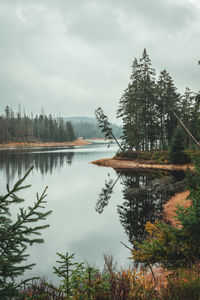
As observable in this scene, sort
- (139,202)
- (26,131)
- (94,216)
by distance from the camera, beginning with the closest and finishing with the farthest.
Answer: (94,216)
(139,202)
(26,131)

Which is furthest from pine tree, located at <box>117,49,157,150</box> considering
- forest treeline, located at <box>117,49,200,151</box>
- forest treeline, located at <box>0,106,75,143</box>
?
forest treeline, located at <box>0,106,75,143</box>

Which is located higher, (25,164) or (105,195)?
(25,164)

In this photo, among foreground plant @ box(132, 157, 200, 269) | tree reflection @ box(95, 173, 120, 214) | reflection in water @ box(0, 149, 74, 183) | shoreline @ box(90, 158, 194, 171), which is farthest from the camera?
shoreline @ box(90, 158, 194, 171)

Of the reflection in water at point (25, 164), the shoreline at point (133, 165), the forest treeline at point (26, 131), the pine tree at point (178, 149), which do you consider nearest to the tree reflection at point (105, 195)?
the reflection in water at point (25, 164)

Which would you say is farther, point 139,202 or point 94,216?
point 139,202

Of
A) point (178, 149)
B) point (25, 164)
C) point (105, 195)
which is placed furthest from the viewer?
point (25, 164)

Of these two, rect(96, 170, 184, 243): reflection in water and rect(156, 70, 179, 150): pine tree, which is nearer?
rect(96, 170, 184, 243): reflection in water

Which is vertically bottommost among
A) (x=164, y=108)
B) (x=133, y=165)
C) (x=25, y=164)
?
(x=133, y=165)

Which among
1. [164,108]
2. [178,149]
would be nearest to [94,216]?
[178,149]

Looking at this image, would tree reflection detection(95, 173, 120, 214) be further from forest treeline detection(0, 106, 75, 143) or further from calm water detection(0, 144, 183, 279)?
forest treeline detection(0, 106, 75, 143)

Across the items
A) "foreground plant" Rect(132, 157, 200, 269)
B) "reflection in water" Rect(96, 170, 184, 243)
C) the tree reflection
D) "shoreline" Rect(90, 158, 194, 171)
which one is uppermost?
"foreground plant" Rect(132, 157, 200, 269)

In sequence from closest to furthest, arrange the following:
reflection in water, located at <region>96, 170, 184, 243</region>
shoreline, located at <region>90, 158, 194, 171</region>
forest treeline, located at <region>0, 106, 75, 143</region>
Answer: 1. reflection in water, located at <region>96, 170, 184, 243</region>
2. shoreline, located at <region>90, 158, 194, 171</region>
3. forest treeline, located at <region>0, 106, 75, 143</region>

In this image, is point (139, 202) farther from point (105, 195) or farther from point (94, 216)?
point (105, 195)

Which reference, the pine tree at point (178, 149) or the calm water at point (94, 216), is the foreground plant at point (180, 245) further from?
the pine tree at point (178, 149)
